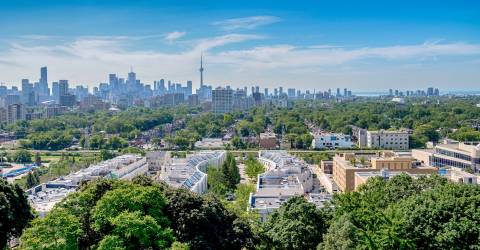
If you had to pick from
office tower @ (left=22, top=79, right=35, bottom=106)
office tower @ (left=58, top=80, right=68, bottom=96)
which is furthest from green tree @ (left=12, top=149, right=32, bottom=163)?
office tower @ (left=22, top=79, right=35, bottom=106)

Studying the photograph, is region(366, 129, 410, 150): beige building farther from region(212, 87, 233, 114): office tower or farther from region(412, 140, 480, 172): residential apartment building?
region(212, 87, 233, 114): office tower

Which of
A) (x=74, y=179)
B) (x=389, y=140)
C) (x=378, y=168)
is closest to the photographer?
(x=378, y=168)

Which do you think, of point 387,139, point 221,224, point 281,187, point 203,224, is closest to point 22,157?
point 281,187

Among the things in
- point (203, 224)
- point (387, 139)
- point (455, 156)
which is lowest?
point (387, 139)

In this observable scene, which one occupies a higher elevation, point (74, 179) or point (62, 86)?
point (62, 86)

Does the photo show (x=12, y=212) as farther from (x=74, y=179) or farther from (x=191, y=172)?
(x=191, y=172)

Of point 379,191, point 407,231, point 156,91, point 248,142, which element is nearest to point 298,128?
point 248,142
